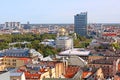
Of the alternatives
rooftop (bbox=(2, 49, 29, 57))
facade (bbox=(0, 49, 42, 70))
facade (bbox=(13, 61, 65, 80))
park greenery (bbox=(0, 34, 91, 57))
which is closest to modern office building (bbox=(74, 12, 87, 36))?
park greenery (bbox=(0, 34, 91, 57))

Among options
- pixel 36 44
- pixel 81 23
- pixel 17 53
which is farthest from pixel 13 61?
pixel 81 23

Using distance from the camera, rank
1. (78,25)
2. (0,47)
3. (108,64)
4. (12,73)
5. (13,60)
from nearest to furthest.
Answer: (12,73), (108,64), (13,60), (0,47), (78,25)

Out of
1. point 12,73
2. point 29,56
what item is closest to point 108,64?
point 29,56

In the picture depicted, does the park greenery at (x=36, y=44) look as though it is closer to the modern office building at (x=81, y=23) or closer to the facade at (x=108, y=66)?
the facade at (x=108, y=66)

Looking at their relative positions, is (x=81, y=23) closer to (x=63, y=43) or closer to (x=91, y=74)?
(x=63, y=43)

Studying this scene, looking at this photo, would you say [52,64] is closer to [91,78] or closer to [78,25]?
[91,78]

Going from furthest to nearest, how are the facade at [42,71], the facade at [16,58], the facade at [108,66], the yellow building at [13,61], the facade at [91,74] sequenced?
the yellow building at [13,61]
the facade at [16,58]
the facade at [108,66]
the facade at [91,74]
the facade at [42,71]

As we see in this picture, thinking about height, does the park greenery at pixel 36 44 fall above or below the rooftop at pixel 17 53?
below

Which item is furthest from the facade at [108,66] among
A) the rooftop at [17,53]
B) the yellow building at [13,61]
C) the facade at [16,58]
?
the rooftop at [17,53]
